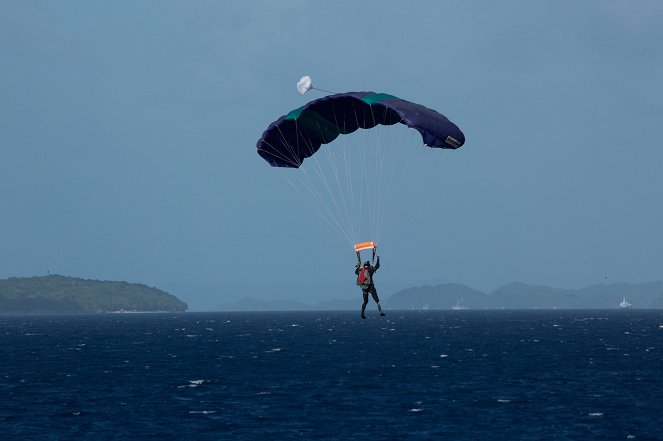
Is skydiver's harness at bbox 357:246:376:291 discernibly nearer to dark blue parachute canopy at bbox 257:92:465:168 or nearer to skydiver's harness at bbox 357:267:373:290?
skydiver's harness at bbox 357:267:373:290

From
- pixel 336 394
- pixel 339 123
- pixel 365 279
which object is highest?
pixel 339 123

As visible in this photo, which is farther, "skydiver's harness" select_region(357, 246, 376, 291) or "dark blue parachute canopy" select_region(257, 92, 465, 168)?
"dark blue parachute canopy" select_region(257, 92, 465, 168)

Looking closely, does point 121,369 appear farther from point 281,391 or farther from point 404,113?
Result: point 404,113

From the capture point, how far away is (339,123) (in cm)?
3781

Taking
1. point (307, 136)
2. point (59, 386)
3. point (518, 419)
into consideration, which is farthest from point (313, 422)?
point (59, 386)

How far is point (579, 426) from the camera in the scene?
4141cm

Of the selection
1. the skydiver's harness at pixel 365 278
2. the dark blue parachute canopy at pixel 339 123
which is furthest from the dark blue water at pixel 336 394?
the dark blue parachute canopy at pixel 339 123

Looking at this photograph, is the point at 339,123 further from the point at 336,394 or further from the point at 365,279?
the point at 336,394

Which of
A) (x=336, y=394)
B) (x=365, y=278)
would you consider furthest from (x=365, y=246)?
(x=336, y=394)

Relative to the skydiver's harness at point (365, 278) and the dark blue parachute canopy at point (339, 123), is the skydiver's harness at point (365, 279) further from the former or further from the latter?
the dark blue parachute canopy at point (339, 123)

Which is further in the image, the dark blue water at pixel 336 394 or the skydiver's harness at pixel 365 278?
the dark blue water at pixel 336 394

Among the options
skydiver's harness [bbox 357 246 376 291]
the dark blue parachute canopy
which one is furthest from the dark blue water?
the dark blue parachute canopy

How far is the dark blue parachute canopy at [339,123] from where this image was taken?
33.7 metres

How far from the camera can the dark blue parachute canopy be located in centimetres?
3366
